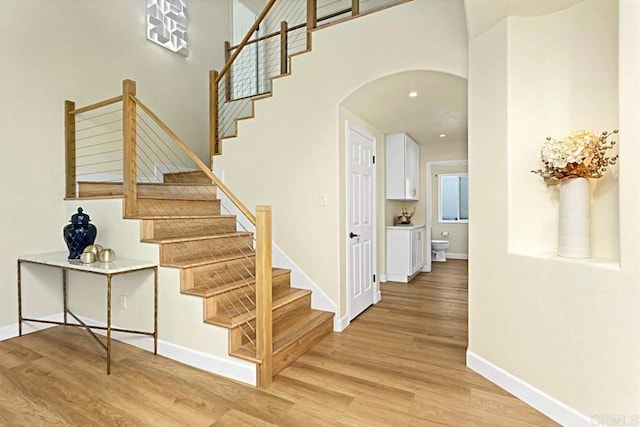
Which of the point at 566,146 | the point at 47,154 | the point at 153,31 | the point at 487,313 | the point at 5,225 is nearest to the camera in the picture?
the point at 566,146

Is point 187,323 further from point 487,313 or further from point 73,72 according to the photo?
point 73,72

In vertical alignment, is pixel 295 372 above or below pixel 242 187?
below

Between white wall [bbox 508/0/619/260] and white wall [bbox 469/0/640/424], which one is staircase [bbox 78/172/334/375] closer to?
white wall [bbox 469/0/640/424]

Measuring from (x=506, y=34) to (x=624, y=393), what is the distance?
6.92ft

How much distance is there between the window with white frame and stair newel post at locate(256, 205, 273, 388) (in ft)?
21.1

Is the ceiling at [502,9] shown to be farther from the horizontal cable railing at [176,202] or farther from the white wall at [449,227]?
the white wall at [449,227]

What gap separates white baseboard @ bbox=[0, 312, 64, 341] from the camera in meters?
2.98

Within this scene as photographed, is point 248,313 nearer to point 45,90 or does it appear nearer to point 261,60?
point 45,90

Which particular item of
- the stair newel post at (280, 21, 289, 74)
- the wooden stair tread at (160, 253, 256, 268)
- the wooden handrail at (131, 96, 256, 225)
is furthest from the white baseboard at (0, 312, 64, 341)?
the stair newel post at (280, 21, 289, 74)

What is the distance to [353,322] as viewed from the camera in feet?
11.4

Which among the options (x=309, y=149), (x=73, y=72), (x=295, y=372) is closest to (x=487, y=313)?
(x=295, y=372)

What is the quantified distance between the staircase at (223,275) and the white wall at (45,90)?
0.39 meters

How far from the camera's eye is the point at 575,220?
6.34 feet

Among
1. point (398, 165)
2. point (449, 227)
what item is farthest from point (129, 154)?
point (449, 227)
